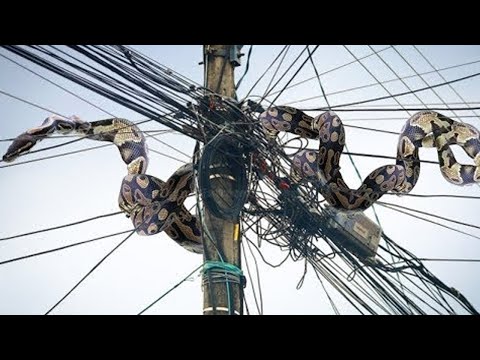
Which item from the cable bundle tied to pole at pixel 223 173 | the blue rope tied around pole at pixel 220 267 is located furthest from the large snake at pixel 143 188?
the blue rope tied around pole at pixel 220 267

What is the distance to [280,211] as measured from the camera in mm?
4520

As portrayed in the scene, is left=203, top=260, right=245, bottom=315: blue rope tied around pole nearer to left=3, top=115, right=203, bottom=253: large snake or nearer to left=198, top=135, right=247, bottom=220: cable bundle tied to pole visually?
left=198, top=135, right=247, bottom=220: cable bundle tied to pole

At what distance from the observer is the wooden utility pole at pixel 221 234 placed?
4.03m

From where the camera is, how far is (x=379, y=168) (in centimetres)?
496

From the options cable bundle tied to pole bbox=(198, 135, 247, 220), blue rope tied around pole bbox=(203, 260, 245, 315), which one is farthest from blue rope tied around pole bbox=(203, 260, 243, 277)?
cable bundle tied to pole bbox=(198, 135, 247, 220)

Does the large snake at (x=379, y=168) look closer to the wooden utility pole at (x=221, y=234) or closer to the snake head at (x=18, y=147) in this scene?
the wooden utility pole at (x=221, y=234)

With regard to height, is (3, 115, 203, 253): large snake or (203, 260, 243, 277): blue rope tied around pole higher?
(3, 115, 203, 253): large snake

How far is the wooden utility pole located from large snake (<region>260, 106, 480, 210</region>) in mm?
318

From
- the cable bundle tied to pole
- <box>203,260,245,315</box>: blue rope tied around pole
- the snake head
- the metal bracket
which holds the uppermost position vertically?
the metal bracket

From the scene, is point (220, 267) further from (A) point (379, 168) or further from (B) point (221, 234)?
(A) point (379, 168)

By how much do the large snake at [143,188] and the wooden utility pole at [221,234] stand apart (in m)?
0.34

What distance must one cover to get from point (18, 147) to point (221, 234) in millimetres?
1199

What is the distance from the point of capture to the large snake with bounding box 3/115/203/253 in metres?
4.52
